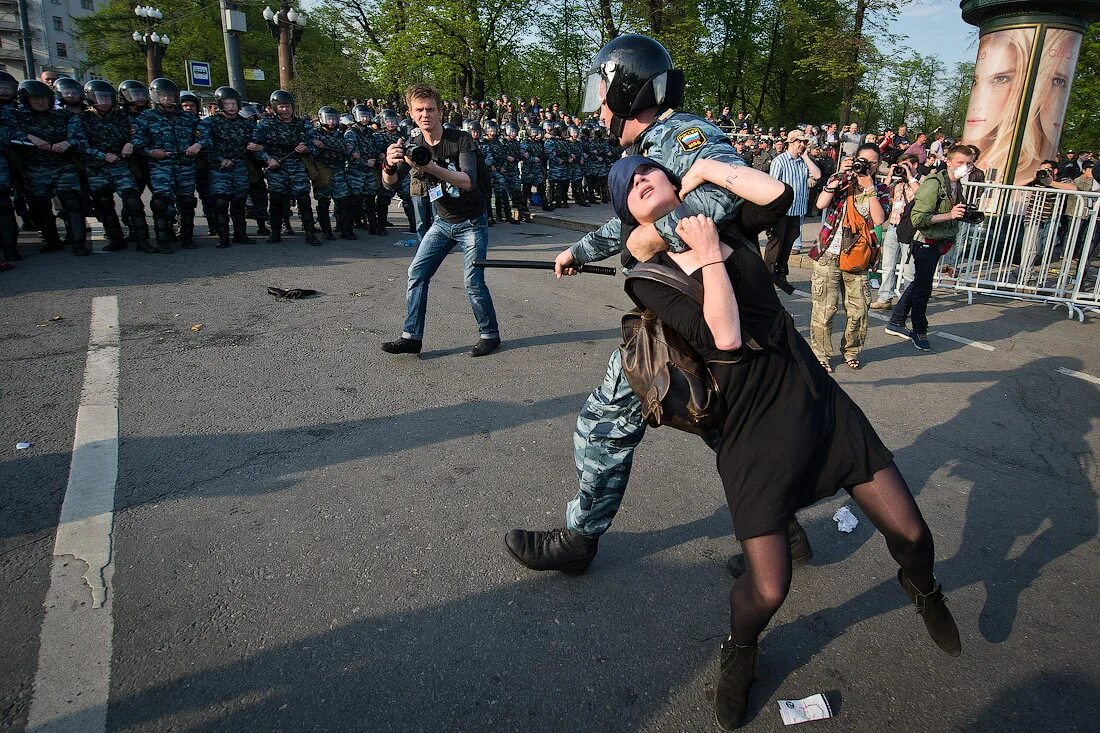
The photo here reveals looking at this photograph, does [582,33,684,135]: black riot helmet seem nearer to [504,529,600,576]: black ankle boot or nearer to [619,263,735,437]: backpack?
[619,263,735,437]: backpack

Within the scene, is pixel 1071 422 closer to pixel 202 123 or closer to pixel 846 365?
pixel 846 365

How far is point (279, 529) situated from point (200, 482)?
0.68m

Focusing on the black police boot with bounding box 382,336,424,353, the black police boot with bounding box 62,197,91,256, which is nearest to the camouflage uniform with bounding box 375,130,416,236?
the black police boot with bounding box 62,197,91,256

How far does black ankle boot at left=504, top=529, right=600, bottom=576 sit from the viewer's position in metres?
2.76

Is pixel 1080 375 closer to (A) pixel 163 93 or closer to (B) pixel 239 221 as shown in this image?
(B) pixel 239 221

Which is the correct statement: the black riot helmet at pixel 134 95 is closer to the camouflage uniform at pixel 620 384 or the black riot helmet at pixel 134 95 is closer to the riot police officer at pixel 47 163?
the riot police officer at pixel 47 163

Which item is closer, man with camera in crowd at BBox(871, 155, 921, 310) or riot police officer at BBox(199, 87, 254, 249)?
man with camera in crowd at BBox(871, 155, 921, 310)

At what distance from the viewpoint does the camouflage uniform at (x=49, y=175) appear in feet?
26.9

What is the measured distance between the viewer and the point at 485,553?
2.96 meters

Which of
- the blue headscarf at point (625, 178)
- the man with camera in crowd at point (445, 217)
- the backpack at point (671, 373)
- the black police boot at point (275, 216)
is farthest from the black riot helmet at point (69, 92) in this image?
the backpack at point (671, 373)

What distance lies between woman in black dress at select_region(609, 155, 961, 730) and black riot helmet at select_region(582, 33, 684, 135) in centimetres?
45

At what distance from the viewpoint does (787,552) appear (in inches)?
78.4

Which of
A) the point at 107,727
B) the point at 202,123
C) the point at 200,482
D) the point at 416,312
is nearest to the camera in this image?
the point at 107,727

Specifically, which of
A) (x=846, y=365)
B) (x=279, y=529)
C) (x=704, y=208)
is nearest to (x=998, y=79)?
(x=846, y=365)
